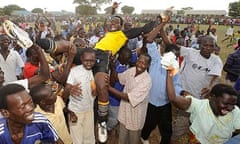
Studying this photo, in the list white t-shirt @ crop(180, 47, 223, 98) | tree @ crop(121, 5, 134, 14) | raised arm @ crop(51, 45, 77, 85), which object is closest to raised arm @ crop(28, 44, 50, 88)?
raised arm @ crop(51, 45, 77, 85)

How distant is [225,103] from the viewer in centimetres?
279

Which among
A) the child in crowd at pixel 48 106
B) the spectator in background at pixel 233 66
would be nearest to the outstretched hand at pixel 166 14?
the spectator in background at pixel 233 66

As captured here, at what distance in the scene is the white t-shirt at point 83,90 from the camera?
11.3ft

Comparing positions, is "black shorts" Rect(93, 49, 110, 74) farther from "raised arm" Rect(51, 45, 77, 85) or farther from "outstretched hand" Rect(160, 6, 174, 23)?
"outstretched hand" Rect(160, 6, 174, 23)

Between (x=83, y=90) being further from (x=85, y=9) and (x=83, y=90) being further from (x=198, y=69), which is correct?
(x=85, y=9)

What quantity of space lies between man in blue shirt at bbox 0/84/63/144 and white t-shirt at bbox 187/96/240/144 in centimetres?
163

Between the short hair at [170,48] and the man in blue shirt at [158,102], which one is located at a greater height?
the short hair at [170,48]

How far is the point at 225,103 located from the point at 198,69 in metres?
1.68

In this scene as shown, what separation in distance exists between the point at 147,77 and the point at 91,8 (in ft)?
173

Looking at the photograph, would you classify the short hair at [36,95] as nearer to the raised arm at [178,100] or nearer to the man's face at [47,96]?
the man's face at [47,96]

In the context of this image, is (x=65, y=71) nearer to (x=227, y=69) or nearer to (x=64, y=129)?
(x=64, y=129)

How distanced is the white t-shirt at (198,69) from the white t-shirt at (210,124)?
148 cm

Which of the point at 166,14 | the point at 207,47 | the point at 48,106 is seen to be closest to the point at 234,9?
the point at 207,47

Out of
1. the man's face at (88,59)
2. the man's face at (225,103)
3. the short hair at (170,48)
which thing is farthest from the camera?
the short hair at (170,48)
